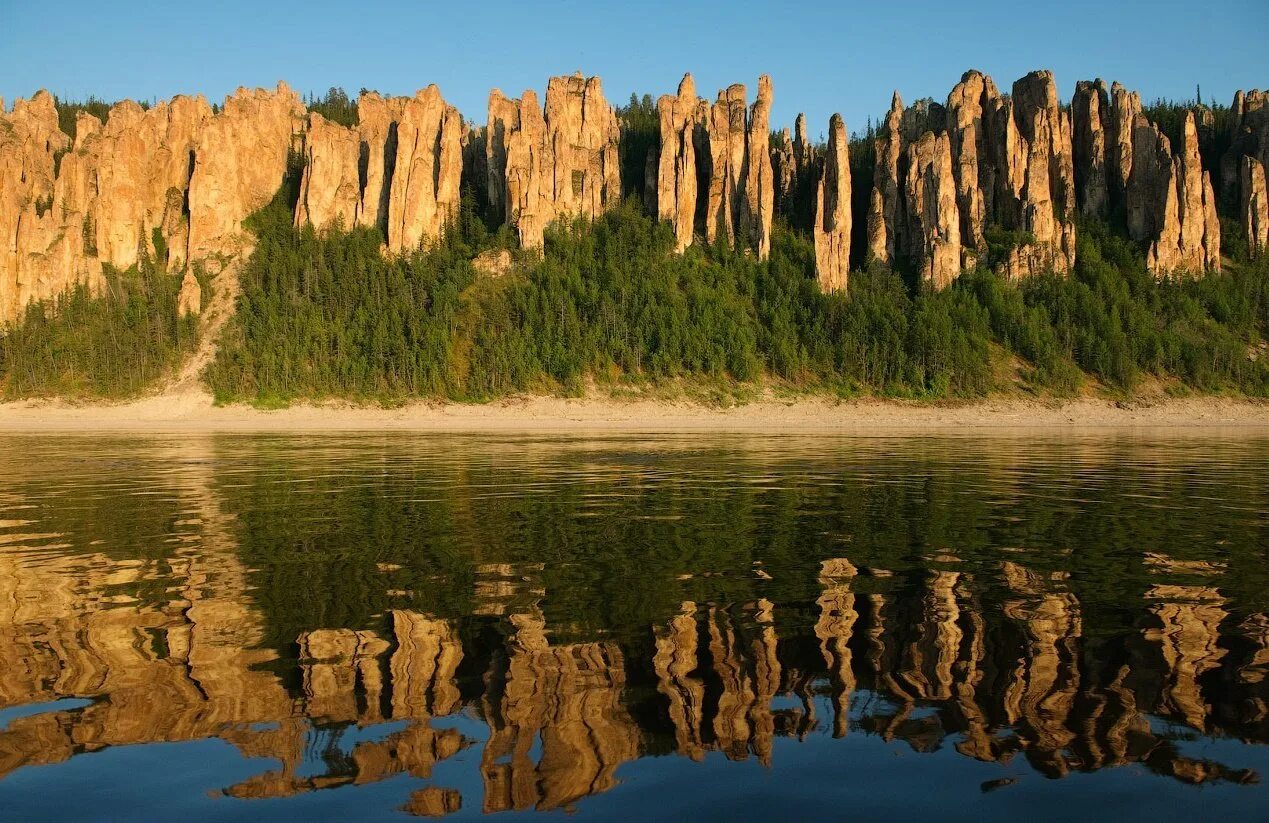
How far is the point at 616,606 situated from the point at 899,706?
455 centimetres

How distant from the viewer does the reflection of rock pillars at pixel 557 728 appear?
264 inches

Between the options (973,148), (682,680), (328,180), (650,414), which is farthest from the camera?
(973,148)

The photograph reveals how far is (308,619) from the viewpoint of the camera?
37.4 feet

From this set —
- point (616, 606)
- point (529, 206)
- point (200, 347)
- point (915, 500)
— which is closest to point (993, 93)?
point (529, 206)

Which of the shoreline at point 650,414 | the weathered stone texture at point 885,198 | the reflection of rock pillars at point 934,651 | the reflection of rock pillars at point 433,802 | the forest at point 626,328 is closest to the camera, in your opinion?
the reflection of rock pillars at point 433,802

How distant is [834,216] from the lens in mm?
139000

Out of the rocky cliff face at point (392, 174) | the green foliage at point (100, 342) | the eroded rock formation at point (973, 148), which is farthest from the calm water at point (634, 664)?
the eroded rock formation at point (973, 148)

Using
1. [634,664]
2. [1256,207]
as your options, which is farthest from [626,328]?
[634,664]

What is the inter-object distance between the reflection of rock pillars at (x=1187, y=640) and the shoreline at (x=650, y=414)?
229ft

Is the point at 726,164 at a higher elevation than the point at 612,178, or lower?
higher

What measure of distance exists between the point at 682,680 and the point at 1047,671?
3.50m

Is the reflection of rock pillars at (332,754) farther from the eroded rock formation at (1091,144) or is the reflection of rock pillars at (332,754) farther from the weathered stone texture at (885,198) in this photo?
the eroded rock formation at (1091,144)

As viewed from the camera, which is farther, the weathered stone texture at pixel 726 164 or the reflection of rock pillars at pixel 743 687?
the weathered stone texture at pixel 726 164

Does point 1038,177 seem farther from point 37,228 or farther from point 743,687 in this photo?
point 743,687
